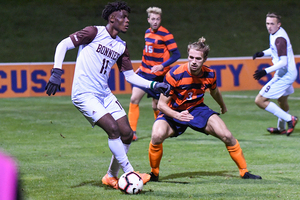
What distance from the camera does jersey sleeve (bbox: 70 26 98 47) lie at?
14.8 ft

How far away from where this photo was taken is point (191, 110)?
508 centimetres

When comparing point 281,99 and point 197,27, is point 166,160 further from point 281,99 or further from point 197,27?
point 197,27

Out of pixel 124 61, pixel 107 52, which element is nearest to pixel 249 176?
pixel 124 61

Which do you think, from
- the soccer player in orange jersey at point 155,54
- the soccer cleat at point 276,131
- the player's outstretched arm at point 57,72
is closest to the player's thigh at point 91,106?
the player's outstretched arm at point 57,72

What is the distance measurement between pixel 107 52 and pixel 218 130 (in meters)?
1.40

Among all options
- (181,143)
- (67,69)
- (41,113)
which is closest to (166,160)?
(181,143)

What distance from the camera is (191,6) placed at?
2566 centimetres

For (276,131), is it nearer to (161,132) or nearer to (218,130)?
(218,130)

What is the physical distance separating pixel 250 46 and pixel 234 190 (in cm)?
1975

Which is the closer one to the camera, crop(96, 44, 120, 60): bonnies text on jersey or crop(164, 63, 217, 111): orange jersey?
crop(96, 44, 120, 60): bonnies text on jersey

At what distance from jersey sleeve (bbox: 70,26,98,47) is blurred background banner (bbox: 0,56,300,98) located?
12.5 m

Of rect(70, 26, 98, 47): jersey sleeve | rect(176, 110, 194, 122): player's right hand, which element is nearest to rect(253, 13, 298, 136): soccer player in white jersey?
rect(176, 110, 194, 122): player's right hand

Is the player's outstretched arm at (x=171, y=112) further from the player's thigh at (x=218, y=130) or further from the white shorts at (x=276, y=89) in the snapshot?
the white shorts at (x=276, y=89)

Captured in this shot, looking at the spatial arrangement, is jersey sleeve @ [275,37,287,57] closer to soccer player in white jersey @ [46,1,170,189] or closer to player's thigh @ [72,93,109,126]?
soccer player in white jersey @ [46,1,170,189]
